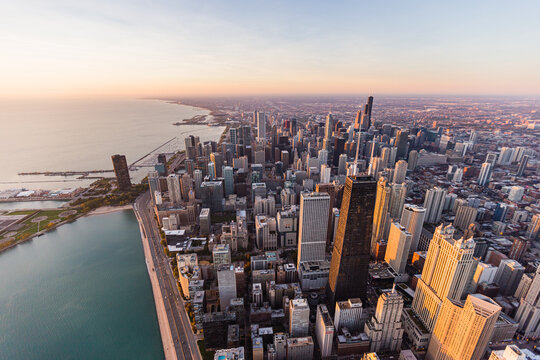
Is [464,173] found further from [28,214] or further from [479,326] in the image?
[28,214]

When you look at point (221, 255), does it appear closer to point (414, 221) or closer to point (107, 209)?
point (414, 221)

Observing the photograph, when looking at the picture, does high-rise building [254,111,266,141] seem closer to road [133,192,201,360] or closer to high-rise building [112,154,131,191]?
high-rise building [112,154,131,191]

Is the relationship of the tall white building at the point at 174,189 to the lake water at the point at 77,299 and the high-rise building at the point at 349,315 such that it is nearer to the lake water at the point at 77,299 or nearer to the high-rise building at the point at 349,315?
the lake water at the point at 77,299

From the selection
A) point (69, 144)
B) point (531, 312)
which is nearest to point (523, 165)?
point (531, 312)

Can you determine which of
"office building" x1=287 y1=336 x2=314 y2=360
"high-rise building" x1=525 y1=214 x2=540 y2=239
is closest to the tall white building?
"office building" x1=287 y1=336 x2=314 y2=360

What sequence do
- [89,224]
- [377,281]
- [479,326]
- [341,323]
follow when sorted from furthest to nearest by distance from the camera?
[89,224] < [377,281] < [341,323] < [479,326]

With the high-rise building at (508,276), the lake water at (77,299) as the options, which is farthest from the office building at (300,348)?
the high-rise building at (508,276)

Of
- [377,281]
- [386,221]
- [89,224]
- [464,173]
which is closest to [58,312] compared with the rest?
[89,224]
